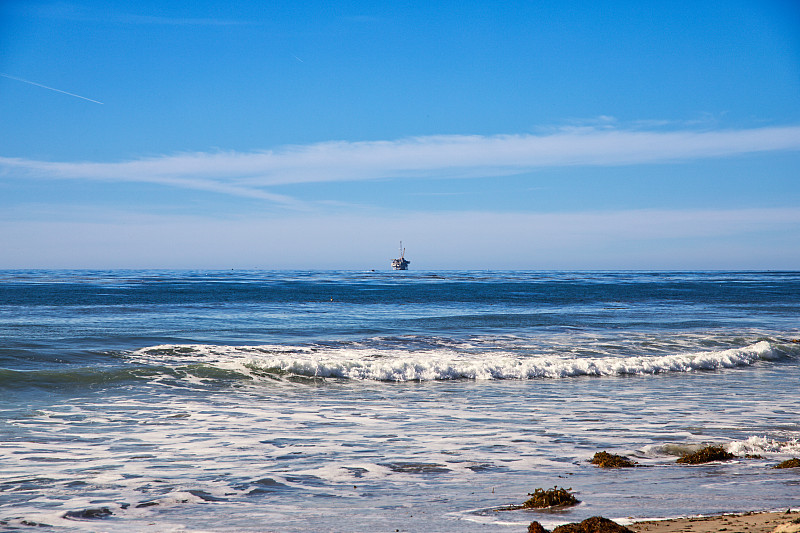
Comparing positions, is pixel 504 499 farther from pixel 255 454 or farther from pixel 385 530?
pixel 255 454

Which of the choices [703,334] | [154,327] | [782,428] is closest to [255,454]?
[782,428]

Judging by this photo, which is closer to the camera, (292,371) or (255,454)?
(255,454)

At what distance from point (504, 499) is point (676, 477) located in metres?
2.33

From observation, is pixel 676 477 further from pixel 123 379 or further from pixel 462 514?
pixel 123 379

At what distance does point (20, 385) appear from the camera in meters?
14.6

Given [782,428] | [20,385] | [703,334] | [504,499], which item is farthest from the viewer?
[703,334]

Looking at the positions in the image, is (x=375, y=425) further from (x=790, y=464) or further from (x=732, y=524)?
(x=732, y=524)

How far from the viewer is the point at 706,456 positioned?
8.34m

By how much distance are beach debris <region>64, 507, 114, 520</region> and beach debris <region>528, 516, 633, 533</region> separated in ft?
14.1

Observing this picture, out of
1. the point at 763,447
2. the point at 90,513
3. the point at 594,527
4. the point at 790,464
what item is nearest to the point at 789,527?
the point at 594,527

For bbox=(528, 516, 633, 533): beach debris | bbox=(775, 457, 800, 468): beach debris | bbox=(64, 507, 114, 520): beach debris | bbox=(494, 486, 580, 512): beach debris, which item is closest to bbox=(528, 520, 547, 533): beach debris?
bbox=(528, 516, 633, 533): beach debris

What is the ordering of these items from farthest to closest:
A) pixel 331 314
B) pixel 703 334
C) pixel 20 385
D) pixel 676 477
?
1. pixel 331 314
2. pixel 703 334
3. pixel 20 385
4. pixel 676 477

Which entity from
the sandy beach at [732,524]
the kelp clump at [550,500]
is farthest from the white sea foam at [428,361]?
the sandy beach at [732,524]

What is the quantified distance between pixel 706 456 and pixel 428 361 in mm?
11030
